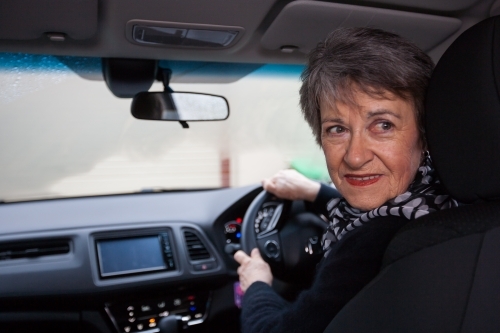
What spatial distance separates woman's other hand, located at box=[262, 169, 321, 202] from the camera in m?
2.91

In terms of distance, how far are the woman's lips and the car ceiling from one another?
733 millimetres

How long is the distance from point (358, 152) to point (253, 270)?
1.02m

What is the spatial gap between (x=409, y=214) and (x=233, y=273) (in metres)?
1.82

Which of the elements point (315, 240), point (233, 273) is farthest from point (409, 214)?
point (233, 273)

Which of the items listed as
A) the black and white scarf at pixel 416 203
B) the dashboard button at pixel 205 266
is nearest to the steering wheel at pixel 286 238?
the dashboard button at pixel 205 266

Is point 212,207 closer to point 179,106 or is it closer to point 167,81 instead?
point 179,106

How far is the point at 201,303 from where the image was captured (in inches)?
128

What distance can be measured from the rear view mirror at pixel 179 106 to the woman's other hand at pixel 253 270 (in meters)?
0.78

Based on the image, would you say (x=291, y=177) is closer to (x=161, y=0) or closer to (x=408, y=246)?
(x=161, y=0)

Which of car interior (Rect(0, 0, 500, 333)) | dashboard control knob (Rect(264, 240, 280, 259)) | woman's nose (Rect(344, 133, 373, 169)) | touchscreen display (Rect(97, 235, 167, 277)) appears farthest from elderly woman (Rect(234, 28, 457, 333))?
touchscreen display (Rect(97, 235, 167, 277))

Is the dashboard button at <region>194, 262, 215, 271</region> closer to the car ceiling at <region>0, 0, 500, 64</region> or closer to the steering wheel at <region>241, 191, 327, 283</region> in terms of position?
the steering wheel at <region>241, 191, 327, 283</region>

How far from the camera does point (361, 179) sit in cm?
179

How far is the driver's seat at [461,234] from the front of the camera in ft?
4.34

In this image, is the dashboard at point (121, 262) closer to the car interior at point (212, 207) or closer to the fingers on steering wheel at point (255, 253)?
the car interior at point (212, 207)
